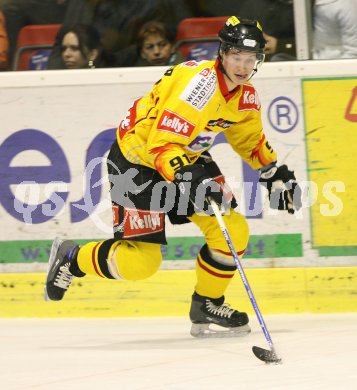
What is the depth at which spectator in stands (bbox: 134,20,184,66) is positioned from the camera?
5.74m

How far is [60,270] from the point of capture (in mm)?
5125

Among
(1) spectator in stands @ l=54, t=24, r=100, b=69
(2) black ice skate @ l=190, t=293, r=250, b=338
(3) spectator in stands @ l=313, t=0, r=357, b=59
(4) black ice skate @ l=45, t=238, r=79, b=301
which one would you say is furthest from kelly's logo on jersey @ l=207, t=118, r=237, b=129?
(1) spectator in stands @ l=54, t=24, r=100, b=69

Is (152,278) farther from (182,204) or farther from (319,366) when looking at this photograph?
(319,366)

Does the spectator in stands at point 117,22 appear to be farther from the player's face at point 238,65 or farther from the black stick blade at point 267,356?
the black stick blade at point 267,356

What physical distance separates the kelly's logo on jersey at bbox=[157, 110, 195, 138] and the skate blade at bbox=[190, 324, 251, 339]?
→ 3.34 feet

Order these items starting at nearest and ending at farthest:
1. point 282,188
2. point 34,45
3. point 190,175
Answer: point 190,175
point 282,188
point 34,45

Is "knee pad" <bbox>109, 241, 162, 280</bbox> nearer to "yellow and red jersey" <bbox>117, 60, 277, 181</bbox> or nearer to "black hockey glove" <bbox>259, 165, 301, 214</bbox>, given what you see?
"yellow and red jersey" <bbox>117, 60, 277, 181</bbox>

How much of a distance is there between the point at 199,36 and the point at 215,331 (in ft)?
5.33

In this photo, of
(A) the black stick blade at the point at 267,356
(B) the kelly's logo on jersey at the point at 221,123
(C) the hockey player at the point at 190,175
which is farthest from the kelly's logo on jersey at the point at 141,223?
(A) the black stick blade at the point at 267,356

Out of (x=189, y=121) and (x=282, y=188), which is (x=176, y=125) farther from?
(x=282, y=188)

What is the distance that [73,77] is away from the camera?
5.75 m

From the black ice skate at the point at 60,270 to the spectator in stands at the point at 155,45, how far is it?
1.15m

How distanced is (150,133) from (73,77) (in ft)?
4.20

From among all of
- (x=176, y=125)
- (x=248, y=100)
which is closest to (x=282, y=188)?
(x=248, y=100)
